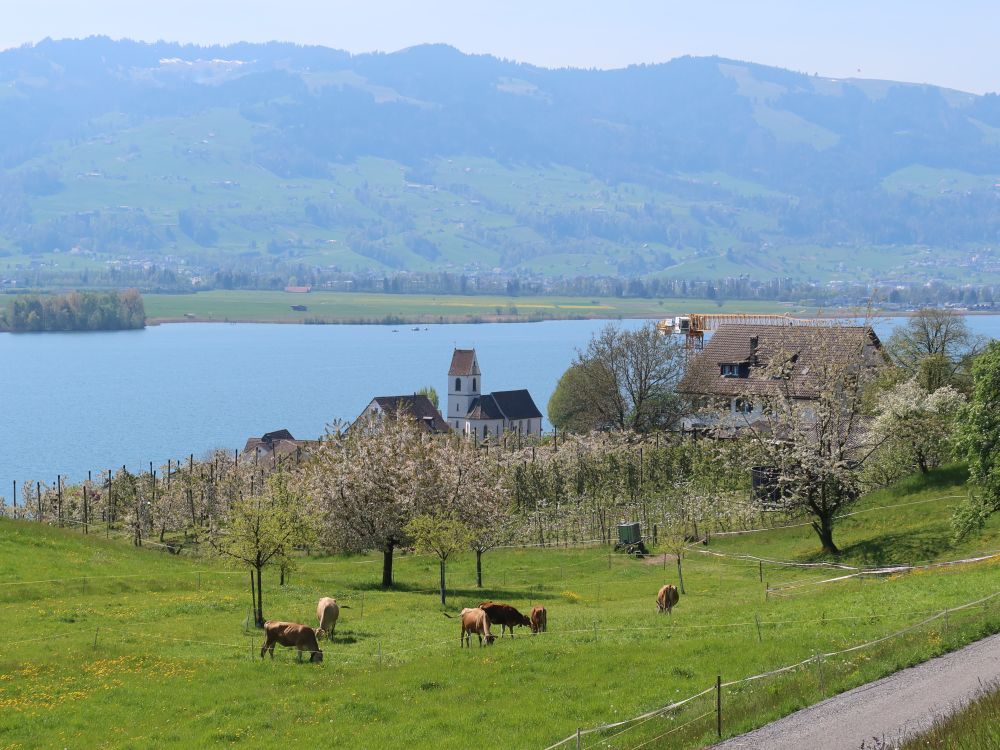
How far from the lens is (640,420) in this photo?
361ft

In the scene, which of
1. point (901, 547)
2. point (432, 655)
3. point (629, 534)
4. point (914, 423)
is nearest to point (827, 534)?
point (901, 547)

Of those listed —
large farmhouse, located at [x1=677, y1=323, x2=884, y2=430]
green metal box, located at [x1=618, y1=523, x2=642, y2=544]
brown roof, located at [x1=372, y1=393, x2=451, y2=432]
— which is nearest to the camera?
Answer: green metal box, located at [x1=618, y1=523, x2=642, y2=544]

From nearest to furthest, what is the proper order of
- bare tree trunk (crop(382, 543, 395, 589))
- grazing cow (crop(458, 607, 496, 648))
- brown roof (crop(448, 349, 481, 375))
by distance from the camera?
grazing cow (crop(458, 607, 496, 648))
bare tree trunk (crop(382, 543, 395, 589))
brown roof (crop(448, 349, 481, 375))

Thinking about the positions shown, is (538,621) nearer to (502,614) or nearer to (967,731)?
(502,614)

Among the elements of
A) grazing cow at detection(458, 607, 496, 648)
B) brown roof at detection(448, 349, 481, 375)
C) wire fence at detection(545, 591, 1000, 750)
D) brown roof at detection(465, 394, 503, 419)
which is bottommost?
brown roof at detection(465, 394, 503, 419)

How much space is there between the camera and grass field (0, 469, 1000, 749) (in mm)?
27469

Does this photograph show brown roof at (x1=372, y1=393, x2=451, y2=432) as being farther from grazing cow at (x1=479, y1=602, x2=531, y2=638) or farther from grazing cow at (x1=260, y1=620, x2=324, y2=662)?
grazing cow at (x1=260, y1=620, x2=324, y2=662)

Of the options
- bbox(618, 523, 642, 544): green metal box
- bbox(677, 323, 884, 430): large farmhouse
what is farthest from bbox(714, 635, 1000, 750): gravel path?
bbox(677, 323, 884, 430): large farmhouse

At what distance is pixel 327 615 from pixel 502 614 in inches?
220

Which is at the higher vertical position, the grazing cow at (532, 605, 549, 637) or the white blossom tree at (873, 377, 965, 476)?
the white blossom tree at (873, 377, 965, 476)

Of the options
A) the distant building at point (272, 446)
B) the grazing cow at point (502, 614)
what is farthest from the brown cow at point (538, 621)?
the distant building at point (272, 446)

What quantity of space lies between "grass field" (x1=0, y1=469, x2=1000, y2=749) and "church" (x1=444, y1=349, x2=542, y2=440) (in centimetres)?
10071

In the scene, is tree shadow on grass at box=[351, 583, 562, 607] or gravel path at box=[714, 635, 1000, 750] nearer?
gravel path at box=[714, 635, 1000, 750]

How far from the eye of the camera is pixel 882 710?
24.3 m
